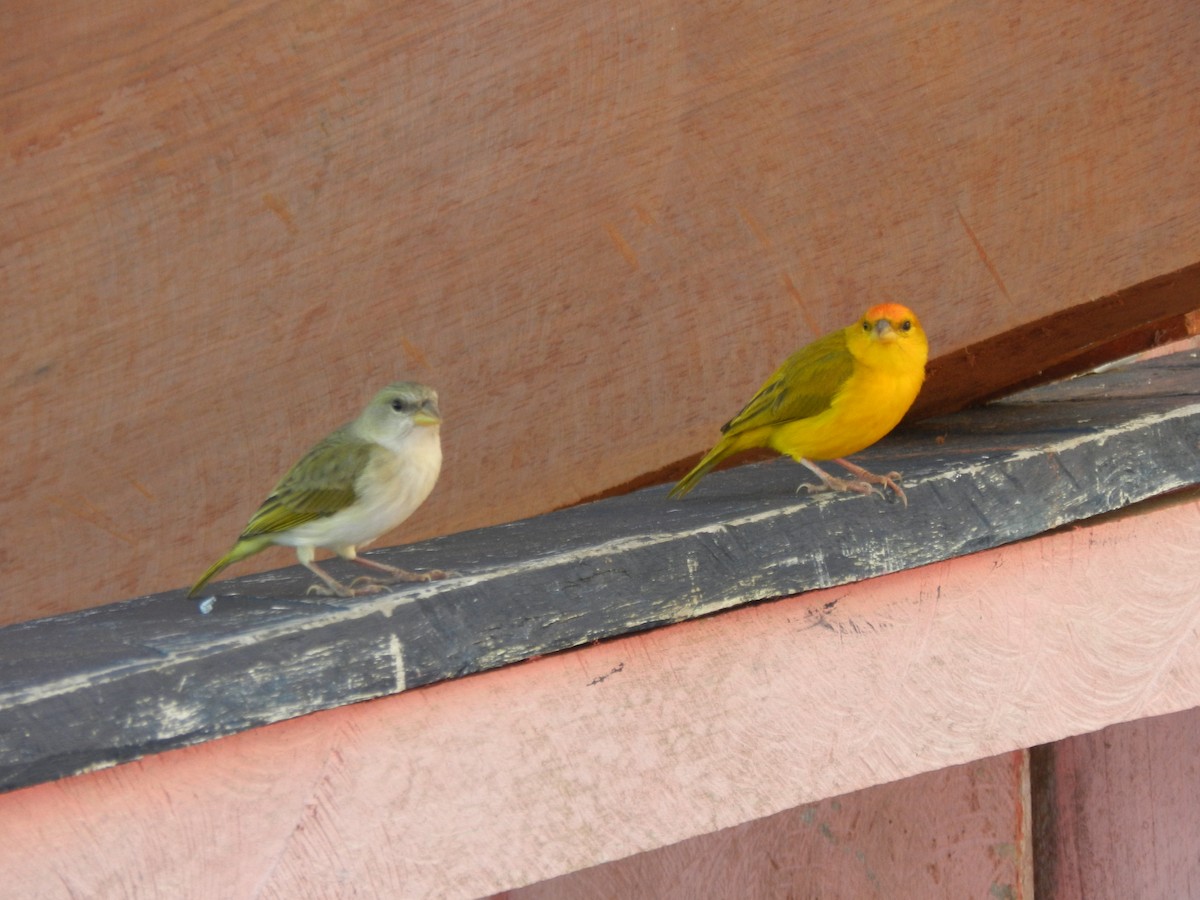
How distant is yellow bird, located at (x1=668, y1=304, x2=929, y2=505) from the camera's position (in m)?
2.19

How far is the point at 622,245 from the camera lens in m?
2.28

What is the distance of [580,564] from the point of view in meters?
1.49

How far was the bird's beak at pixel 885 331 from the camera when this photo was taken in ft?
7.12

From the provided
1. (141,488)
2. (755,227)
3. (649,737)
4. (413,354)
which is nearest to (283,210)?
(413,354)

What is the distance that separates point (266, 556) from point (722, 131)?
1.05 metres

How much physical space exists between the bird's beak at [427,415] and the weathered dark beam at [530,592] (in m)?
0.16

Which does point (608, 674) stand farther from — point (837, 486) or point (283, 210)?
point (283, 210)

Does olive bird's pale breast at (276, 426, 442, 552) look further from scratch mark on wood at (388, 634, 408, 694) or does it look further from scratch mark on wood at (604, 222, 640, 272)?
scratch mark on wood at (388, 634, 408, 694)

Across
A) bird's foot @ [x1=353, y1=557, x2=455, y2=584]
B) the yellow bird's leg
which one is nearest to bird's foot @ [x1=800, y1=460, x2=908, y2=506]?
the yellow bird's leg

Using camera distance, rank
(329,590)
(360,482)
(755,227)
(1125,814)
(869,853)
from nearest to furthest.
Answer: (329,590) → (360,482) → (755,227) → (869,853) → (1125,814)

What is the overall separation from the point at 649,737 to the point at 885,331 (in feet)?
2.81


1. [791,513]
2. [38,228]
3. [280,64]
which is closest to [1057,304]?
[791,513]

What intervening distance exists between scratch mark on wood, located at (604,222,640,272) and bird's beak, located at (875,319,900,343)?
38cm

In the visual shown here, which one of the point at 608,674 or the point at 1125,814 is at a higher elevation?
the point at 608,674
